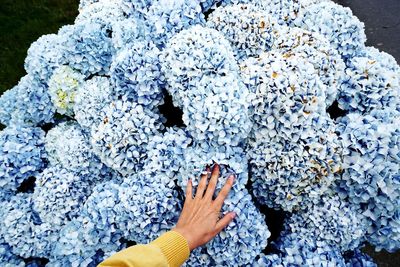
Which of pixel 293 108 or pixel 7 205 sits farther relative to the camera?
pixel 7 205

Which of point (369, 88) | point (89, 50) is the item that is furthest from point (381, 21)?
point (89, 50)

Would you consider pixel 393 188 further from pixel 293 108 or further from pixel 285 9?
pixel 285 9

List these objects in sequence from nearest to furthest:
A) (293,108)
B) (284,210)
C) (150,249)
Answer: (150,249) < (293,108) < (284,210)

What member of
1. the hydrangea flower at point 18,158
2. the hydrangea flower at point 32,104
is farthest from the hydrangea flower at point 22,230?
the hydrangea flower at point 32,104

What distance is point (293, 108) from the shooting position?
175cm

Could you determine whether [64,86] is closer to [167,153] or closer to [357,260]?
[167,153]

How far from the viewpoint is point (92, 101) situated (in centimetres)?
209

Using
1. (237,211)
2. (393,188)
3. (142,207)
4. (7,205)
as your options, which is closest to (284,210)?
(237,211)

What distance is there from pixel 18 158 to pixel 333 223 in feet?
5.33

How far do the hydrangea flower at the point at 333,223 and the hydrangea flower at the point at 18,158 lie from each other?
1.42m

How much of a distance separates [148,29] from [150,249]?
3.61 feet

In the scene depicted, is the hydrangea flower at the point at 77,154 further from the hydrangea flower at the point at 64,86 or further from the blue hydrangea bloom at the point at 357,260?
the blue hydrangea bloom at the point at 357,260

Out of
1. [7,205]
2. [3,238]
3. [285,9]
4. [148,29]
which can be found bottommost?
[3,238]

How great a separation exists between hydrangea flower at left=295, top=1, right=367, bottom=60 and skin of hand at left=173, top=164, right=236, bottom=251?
952 mm
